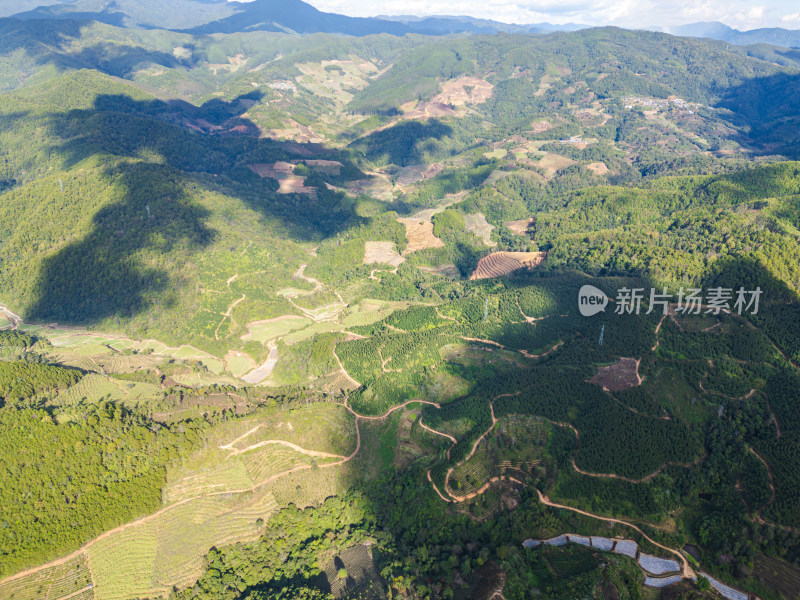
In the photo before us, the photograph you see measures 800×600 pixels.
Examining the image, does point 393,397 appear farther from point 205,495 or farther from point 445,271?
point 445,271

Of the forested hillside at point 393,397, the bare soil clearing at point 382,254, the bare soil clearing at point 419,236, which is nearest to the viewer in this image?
the forested hillside at point 393,397

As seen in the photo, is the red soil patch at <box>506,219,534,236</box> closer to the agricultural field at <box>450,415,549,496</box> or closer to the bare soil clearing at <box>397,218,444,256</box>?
the bare soil clearing at <box>397,218,444,256</box>

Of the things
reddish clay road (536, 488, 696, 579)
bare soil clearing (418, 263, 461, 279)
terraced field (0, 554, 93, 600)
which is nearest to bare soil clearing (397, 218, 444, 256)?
bare soil clearing (418, 263, 461, 279)

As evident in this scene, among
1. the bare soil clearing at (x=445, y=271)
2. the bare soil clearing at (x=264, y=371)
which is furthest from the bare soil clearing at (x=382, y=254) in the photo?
the bare soil clearing at (x=264, y=371)

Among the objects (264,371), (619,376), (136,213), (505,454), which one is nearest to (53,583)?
(264,371)

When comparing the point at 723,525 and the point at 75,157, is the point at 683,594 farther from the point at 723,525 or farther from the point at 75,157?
the point at 75,157

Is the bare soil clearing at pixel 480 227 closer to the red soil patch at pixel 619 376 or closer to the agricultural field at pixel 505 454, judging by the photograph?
the red soil patch at pixel 619 376
